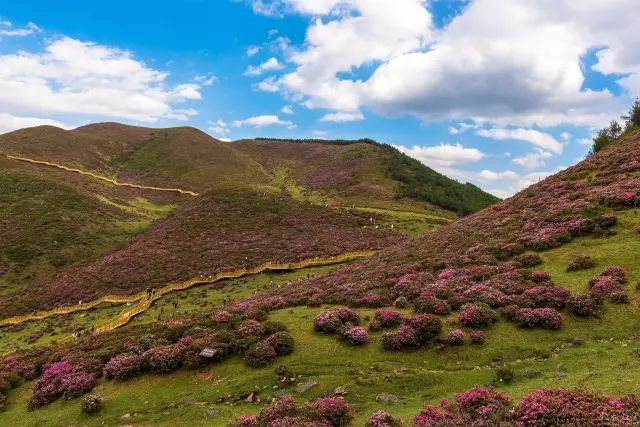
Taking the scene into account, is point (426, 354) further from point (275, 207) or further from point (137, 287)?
point (275, 207)

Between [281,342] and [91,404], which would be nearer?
[91,404]

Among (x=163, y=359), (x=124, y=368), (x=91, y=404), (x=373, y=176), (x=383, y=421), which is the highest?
(x=373, y=176)

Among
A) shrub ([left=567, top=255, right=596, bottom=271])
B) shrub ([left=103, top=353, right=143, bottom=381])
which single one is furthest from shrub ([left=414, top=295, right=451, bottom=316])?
shrub ([left=103, top=353, right=143, bottom=381])

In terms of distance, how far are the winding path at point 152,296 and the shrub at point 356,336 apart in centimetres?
2630

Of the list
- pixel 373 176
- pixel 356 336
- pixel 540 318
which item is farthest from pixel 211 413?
pixel 373 176

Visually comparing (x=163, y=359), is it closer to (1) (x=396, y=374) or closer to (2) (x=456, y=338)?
(1) (x=396, y=374)

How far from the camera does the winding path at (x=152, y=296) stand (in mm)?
41034

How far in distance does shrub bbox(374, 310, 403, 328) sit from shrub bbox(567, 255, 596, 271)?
10.9 m

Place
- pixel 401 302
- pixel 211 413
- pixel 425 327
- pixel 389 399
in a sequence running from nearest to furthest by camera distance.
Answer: pixel 389 399 → pixel 211 413 → pixel 425 327 → pixel 401 302

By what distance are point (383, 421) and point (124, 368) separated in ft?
47.4

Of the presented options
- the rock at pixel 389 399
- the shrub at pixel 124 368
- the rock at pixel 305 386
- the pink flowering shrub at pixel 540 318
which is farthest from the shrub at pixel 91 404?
the pink flowering shrub at pixel 540 318

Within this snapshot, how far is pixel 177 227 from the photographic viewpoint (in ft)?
258

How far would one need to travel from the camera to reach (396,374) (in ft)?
59.4

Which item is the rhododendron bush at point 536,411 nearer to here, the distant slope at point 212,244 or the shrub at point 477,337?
the shrub at point 477,337
